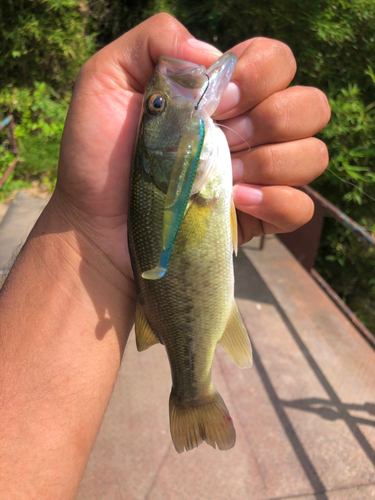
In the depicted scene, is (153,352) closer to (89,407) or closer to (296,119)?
(89,407)

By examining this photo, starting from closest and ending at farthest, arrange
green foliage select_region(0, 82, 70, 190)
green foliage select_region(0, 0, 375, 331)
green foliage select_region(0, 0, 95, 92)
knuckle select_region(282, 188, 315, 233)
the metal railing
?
knuckle select_region(282, 188, 315, 233) < the metal railing < green foliage select_region(0, 0, 375, 331) < green foliage select_region(0, 82, 70, 190) < green foliage select_region(0, 0, 95, 92)

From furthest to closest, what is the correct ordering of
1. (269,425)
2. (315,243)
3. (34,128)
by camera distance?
(34,128) → (315,243) → (269,425)

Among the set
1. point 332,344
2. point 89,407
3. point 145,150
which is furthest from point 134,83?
point 332,344

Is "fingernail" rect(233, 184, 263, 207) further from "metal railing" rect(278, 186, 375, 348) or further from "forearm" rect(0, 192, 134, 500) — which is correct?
"metal railing" rect(278, 186, 375, 348)

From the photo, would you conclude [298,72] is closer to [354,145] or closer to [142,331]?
[354,145]

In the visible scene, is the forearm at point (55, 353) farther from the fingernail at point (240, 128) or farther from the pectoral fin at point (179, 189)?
the fingernail at point (240, 128)

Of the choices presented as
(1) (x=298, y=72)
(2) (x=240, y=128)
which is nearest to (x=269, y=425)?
(2) (x=240, y=128)

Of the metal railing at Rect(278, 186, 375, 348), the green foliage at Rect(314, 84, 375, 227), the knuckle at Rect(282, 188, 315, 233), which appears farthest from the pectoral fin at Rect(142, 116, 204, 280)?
the green foliage at Rect(314, 84, 375, 227)
